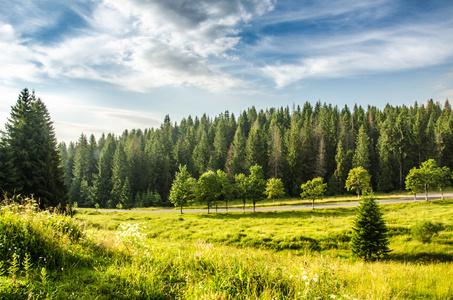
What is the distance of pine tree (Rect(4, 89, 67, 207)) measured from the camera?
1083 inches

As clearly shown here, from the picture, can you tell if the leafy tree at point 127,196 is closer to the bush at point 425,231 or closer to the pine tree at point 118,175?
the pine tree at point 118,175

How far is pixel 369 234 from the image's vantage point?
17.6 metres

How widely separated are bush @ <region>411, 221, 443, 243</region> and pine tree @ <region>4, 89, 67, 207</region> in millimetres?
41022

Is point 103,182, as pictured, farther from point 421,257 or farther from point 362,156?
point 362,156

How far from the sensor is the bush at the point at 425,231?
21.1m

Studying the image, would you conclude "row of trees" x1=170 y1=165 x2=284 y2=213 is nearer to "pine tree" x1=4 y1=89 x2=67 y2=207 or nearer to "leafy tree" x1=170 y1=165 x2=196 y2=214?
"leafy tree" x1=170 y1=165 x2=196 y2=214

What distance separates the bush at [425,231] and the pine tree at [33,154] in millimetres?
41022

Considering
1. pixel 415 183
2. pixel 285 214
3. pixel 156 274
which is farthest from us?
pixel 415 183

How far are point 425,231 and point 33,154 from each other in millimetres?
47083

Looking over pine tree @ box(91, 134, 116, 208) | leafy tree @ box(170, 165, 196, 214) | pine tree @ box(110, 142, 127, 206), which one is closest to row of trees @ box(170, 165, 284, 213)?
leafy tree @ box(170, 165, 196, 214)

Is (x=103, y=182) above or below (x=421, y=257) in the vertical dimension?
above

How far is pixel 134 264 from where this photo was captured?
17.8 feet

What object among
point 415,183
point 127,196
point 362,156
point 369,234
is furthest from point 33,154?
point 362,156

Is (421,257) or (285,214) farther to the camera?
(285,214)
